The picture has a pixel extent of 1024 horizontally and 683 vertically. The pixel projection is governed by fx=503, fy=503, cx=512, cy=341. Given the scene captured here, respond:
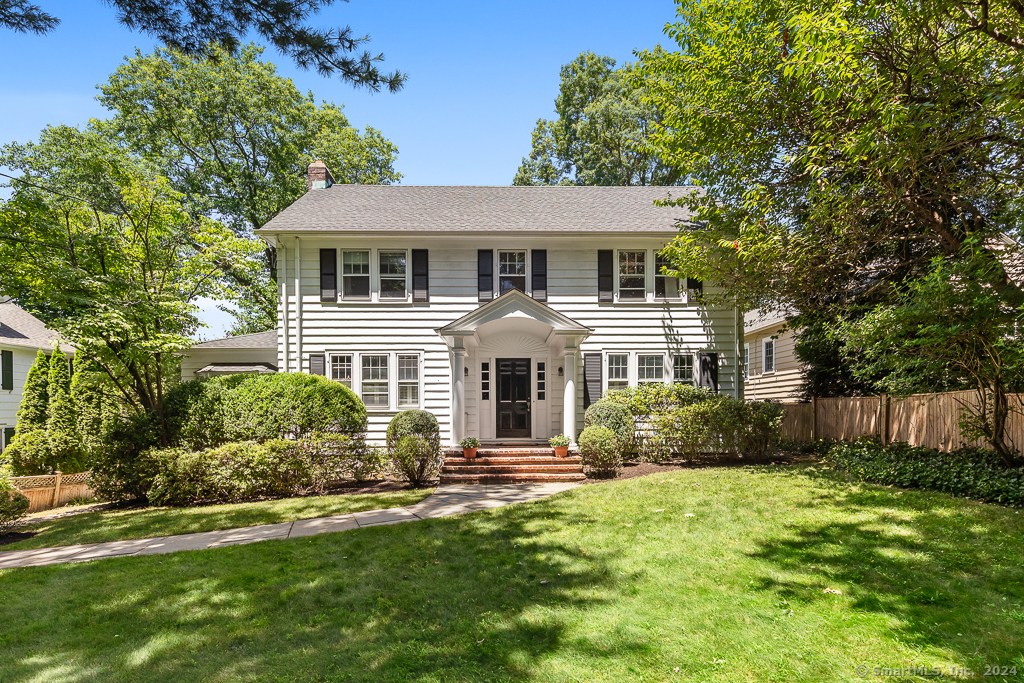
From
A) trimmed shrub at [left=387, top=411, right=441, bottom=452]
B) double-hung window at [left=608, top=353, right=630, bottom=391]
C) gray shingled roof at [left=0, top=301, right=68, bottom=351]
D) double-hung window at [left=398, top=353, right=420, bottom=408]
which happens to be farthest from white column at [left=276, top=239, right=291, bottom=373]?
gray shingled roof at [left=0, top=301, right=68, bottom=351]

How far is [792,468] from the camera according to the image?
31.1 feet

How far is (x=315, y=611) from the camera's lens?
4.10 m

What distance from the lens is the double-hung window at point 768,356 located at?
20281mm

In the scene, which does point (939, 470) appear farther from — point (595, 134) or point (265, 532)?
point (595, 134)

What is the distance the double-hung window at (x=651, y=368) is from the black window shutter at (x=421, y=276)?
5.63 meters

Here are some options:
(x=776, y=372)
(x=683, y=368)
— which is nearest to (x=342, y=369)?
(x=683, y=368)

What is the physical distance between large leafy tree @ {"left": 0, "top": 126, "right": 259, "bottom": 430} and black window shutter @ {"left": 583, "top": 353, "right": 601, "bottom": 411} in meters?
8.53

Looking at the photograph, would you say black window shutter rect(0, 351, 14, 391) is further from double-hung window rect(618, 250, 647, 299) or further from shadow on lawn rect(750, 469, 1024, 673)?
shadow on lawn rect(750, 469, 1024, 673)

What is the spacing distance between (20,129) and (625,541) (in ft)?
31.0

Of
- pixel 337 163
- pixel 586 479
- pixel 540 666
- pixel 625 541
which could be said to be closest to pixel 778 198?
pixel 586 479

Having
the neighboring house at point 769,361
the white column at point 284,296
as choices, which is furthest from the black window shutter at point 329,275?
the neighboring house at point 769,361

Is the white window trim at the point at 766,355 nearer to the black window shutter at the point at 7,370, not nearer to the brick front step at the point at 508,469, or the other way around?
the brick front step at the point at 508,469

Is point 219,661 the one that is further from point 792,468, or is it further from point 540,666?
point 792,468

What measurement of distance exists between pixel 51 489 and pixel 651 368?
42.7 feet
